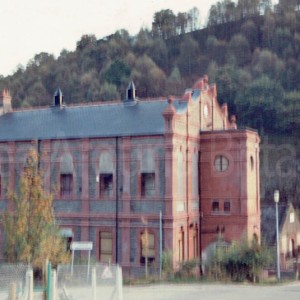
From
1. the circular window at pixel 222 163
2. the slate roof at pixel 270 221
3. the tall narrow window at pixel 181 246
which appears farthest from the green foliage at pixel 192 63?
the tall narrow window at pixel 181 246

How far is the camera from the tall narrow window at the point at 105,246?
1208 inches

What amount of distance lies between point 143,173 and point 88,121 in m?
5.83

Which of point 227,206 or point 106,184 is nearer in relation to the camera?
point 106,184

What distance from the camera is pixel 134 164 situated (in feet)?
100

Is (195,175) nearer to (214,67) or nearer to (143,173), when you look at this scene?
(143,173)

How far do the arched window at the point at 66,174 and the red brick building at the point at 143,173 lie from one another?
6 cm

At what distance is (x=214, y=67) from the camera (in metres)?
105

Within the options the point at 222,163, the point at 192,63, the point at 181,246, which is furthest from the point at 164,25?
the point at 181,246

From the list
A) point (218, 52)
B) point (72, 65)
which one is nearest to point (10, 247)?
point (72, 65)

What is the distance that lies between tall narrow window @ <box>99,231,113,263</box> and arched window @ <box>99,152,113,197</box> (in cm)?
240

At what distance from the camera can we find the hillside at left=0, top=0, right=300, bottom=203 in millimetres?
75688

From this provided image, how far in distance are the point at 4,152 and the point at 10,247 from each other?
17.3 meters

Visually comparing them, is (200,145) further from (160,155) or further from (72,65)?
(72,65)

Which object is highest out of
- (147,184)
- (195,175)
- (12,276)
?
(195,175)
